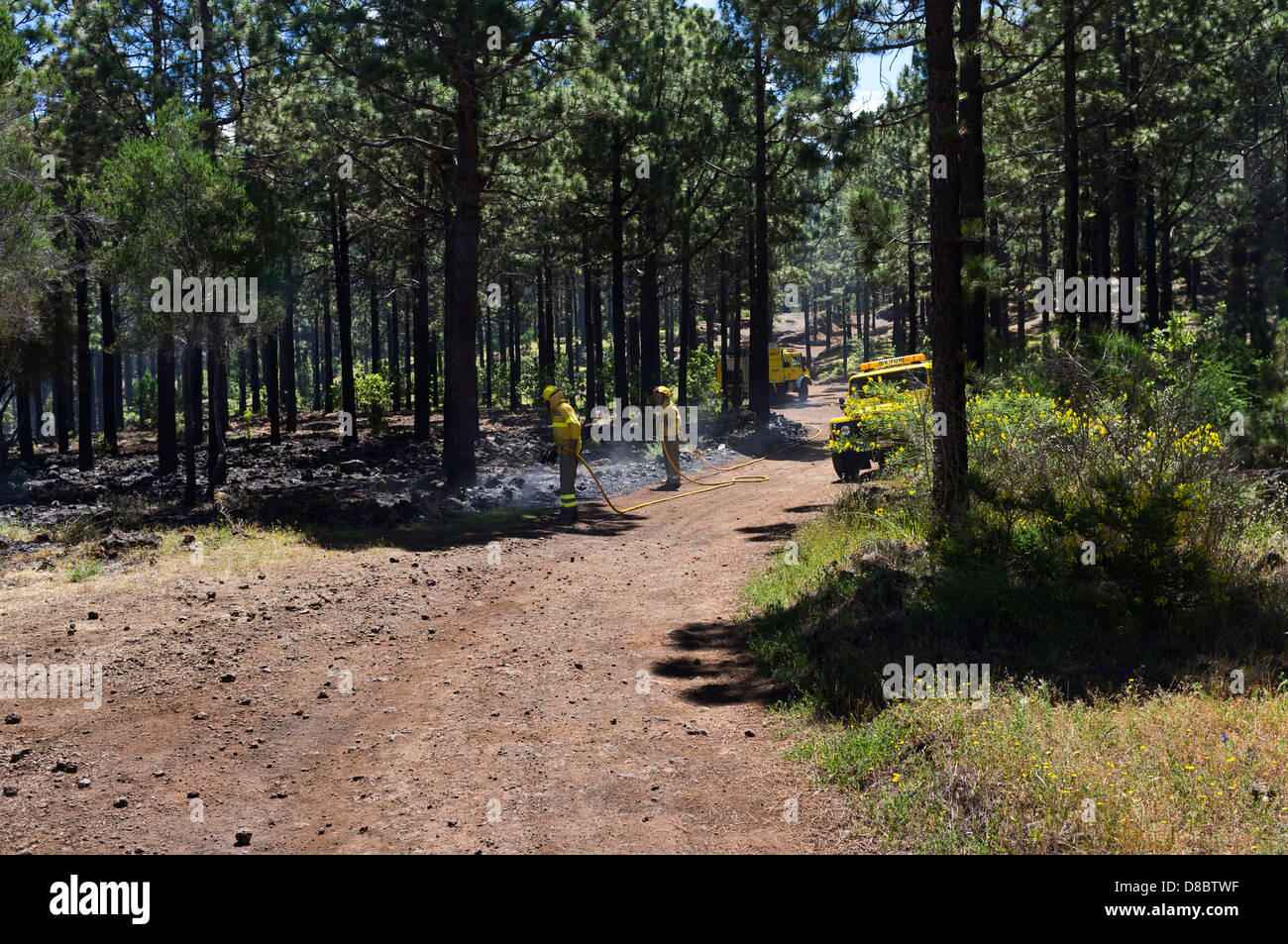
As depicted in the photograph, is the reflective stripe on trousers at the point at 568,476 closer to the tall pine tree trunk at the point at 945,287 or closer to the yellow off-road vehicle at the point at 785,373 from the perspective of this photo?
the tall pine tree trunk at the point at 945,287

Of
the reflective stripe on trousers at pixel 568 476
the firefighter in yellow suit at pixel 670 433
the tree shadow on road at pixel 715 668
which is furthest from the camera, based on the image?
the firefighter in yellow suit at pixel 670 433

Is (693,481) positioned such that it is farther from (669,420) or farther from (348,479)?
(348,479)

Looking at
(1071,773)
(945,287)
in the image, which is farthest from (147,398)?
(1071,773)

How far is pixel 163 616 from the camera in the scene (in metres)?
9.32

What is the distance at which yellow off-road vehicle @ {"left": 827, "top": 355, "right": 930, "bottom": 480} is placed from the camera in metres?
16.4

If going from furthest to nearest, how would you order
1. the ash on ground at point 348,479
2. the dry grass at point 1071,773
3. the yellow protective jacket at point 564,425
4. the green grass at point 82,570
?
the ash on ground at point 348,479 → the yellow protective jacket at point 564,425 → the green grass at point 82,570 → the dry grass at point 1071,773

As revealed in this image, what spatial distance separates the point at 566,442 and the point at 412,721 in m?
9.42

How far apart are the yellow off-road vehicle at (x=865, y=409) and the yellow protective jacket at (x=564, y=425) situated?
15.7 ft

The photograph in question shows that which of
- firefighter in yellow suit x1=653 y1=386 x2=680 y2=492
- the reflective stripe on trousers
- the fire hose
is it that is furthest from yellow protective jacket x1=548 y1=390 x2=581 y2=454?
firefighter in yellow suit x1=653 y1=386 x2=680 y2=492

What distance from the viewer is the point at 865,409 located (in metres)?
17.0

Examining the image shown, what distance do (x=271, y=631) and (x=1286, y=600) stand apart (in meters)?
9.22

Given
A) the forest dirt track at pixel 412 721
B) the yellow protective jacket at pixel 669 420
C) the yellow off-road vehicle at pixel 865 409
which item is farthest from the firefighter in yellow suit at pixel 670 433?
the forest dirt track at pixel 412 721

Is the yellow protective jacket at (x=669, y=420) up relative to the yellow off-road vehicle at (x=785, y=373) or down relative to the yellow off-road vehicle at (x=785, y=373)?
down

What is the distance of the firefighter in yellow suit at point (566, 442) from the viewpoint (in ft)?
52.7
